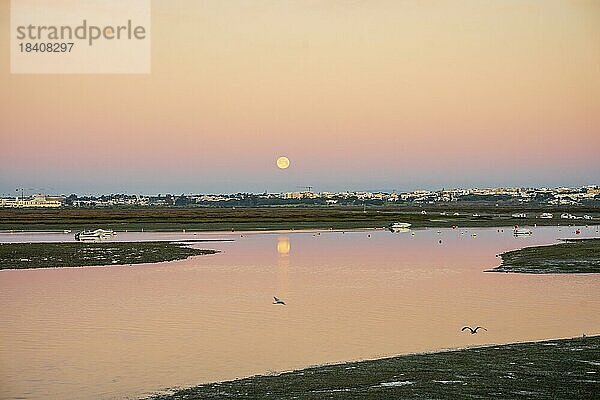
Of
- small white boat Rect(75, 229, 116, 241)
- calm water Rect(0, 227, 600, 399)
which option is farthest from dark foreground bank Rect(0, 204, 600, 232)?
calm water Rect(0, 227, 600, 399)

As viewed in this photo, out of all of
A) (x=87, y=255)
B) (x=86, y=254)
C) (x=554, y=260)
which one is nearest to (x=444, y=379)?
(x=554, y=260)

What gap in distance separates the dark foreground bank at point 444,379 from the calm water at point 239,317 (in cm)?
176

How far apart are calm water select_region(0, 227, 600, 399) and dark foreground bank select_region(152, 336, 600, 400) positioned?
69.5 inches

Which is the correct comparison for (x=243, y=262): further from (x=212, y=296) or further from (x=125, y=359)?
(x=125, y=359)

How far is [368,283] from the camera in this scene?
36594mm

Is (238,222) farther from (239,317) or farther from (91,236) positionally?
(239,317)

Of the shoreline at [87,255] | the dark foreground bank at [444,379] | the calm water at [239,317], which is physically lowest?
the calm water at [239,317]

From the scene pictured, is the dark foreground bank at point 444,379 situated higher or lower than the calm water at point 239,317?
higher

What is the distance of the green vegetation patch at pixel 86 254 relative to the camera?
1889 inches

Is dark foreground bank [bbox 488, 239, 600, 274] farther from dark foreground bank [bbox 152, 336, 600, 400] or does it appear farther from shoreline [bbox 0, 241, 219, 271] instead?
dark foreground bank [bbox 152, 336, 600, 400]

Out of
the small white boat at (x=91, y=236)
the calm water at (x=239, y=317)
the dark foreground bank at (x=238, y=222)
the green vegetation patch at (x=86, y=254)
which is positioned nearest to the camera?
the calm water at (x=239, y=317)

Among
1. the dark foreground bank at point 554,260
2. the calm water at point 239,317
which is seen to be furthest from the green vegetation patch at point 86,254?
the dark foreground bank at point 554,260

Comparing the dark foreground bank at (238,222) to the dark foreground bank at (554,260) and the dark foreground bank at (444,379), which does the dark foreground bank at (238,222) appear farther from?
the dark foreground bank at (444,379)

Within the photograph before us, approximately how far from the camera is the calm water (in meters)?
18.1
